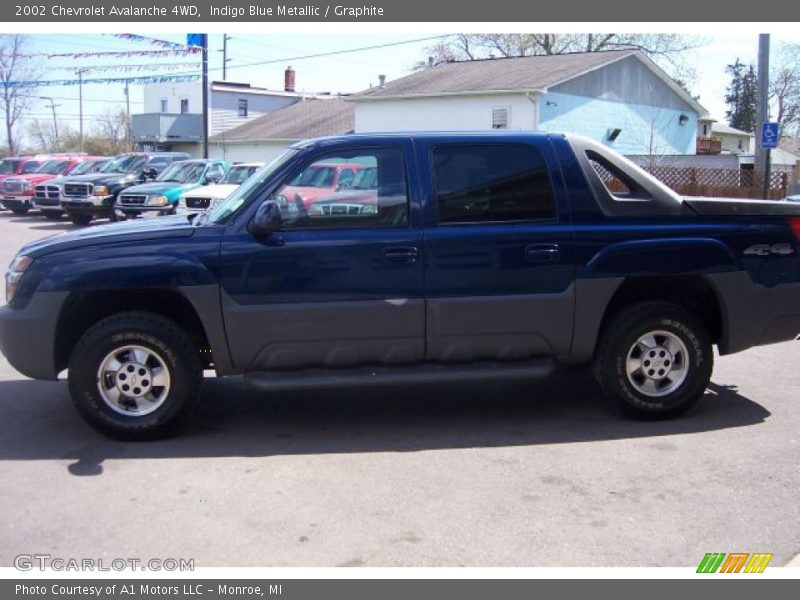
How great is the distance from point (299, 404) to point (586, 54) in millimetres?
29103

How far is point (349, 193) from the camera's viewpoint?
17.9 feet

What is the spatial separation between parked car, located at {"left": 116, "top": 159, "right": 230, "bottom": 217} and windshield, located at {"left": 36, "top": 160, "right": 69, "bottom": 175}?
883cm

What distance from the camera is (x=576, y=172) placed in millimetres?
5594

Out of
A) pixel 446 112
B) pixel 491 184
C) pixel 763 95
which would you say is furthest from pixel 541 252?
pixel 446 112

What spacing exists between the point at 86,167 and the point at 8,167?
5651mm

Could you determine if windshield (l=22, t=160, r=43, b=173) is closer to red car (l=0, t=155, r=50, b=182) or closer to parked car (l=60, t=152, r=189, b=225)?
red car (l=0, t=155, r=50, b=182)

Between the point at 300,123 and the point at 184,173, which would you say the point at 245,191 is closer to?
the point at 184,173

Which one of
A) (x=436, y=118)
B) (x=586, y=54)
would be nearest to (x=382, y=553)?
(x=436, y=118)

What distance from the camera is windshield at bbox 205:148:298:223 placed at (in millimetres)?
5422

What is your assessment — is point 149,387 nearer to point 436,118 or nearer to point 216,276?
point 216,276

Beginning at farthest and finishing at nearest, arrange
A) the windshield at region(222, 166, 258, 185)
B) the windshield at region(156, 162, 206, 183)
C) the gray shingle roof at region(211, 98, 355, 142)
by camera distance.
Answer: the gray shingle roof at region(211, 98, 355, 142), the windshield at region(156, 162, 206, 183), the windshield at region(222, 166, 258, 185)

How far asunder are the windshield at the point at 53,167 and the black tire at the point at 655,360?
26.0 metres

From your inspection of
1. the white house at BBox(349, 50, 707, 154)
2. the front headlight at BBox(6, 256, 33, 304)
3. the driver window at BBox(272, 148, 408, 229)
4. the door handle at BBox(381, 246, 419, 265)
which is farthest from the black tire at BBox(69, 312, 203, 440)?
the white house at BBox(349, 50, 707, 154)

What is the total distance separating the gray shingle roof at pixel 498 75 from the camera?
28.9 m
